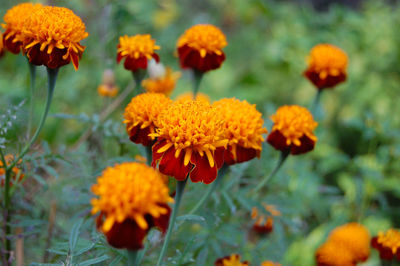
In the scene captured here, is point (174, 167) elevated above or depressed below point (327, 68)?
below

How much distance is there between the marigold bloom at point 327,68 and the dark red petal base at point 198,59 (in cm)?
45

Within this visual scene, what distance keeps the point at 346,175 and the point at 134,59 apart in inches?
77.9

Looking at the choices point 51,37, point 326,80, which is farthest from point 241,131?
point 326,80

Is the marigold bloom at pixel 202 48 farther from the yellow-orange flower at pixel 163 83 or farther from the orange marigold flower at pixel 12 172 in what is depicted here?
the orange marigold flower at pixel 12 172

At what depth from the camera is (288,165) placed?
6.17ft

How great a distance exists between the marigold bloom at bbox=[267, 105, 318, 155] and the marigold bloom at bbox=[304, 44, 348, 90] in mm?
425

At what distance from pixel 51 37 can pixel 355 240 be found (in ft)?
4.18

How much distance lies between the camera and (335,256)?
1.39 metres

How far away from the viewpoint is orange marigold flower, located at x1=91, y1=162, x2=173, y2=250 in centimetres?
59

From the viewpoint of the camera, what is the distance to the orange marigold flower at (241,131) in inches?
35.3

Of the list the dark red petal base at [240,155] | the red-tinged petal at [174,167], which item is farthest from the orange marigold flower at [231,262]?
the red-tinged petal at [174,167]

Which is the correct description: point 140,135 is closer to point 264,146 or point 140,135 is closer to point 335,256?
point 264,146

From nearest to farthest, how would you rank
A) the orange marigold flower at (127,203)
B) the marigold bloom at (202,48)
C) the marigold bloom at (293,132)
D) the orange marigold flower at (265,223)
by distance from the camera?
the orange marigold flower at (127,203)
the marigold bloom at (293,132)
the marigold bloom at (202,48)
the orange marigold flower at (265,223)

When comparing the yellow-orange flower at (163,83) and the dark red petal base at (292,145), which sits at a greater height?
the yellow-orange flower at (163,83)
